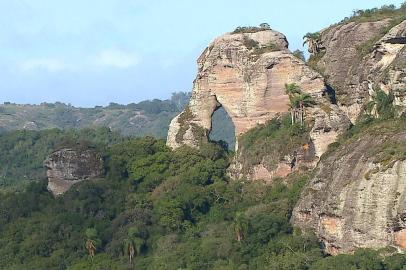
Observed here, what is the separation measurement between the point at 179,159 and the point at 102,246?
8437 millimetres

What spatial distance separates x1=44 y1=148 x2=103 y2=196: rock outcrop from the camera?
52375 millimetres

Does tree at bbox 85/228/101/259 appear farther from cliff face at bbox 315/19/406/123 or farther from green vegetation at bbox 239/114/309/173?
cliff face at bbox 315/19/406/123

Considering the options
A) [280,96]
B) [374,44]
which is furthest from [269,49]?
[374,44]

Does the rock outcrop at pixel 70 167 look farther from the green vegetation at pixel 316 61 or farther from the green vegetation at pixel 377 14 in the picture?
the green vegetation at pixel 377 14

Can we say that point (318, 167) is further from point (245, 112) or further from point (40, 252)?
point (40, 252)

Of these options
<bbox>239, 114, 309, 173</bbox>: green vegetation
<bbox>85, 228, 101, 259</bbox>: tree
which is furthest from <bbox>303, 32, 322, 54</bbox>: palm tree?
<bbox>85, 228, 101, 259</bbox>: tree

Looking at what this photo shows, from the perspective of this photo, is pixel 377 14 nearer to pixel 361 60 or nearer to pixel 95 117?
pixel 361 60

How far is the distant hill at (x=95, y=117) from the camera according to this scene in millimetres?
155375

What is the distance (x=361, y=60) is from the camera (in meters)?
49.2

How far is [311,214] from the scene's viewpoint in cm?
4178

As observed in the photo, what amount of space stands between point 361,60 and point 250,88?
6902 millimetres

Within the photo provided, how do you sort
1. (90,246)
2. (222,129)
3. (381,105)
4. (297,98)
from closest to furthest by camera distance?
(381,105), (90,246), (297,98), (222,129)

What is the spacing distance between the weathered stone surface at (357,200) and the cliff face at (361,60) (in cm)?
468

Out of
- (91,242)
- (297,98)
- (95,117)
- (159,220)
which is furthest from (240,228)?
(95,117)
